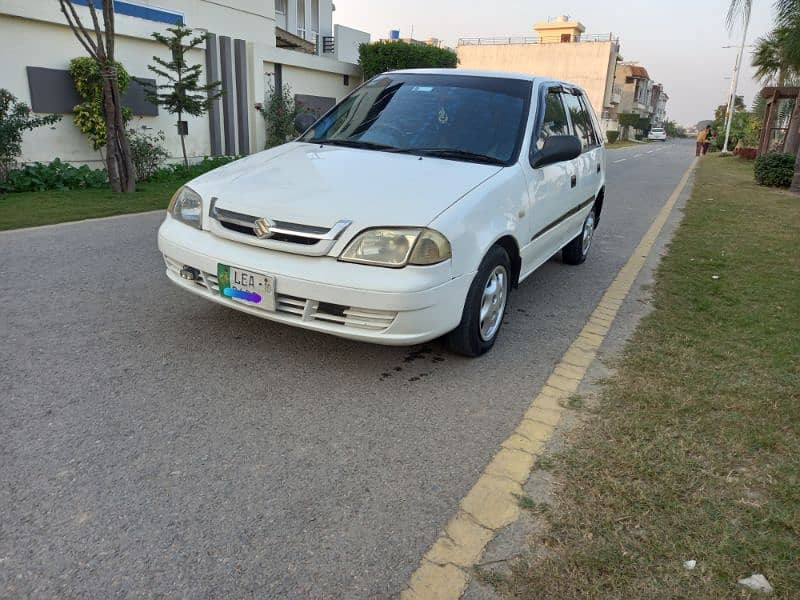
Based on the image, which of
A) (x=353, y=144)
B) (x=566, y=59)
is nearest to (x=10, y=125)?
(x=353, y=144)

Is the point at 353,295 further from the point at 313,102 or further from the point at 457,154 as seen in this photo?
the point at 313,102

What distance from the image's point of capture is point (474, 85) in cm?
459

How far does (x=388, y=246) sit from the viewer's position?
10.3ft

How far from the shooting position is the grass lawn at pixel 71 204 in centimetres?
734

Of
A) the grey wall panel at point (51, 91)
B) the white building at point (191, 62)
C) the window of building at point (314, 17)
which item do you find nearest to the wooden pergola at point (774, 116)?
the white building at point (191, 62)

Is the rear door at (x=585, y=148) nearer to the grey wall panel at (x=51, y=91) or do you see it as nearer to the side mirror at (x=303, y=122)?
the side mirror at (x=303, y=122)

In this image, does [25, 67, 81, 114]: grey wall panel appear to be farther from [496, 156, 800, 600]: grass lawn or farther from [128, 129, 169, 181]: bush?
[496, 156, 800, 600]: grass lawn

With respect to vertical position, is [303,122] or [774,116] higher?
[774,116]

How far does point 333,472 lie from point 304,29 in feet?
85.2

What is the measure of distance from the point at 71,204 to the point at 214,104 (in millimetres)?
8111

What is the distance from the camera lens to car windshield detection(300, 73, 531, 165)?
Result: 412 cm

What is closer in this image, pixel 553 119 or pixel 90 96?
pixel 553 119

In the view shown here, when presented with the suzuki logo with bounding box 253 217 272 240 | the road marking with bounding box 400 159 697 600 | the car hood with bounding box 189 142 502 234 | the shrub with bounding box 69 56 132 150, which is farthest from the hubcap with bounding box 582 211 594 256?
the shrub with bounding box 69 56 132 150

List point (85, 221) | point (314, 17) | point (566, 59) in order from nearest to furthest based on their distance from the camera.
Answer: point (85, 221) < point (314, 17) < point (566, 59)
